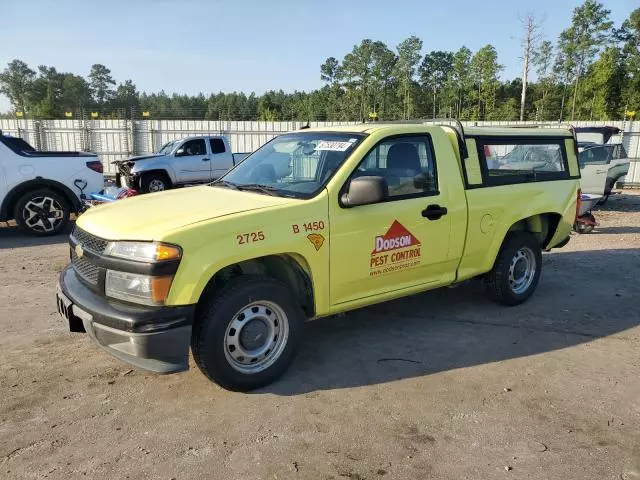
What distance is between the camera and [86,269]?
3688 millimetres

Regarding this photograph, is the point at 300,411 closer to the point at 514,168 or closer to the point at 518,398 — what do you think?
the point at 518,398

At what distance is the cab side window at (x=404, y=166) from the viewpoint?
428cm

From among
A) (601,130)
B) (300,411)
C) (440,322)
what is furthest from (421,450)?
(601,130)

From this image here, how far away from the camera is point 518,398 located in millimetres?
3711

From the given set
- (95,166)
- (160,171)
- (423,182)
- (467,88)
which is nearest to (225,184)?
(423,182)

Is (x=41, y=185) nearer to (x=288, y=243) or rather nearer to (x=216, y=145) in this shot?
(x=288, y=243)

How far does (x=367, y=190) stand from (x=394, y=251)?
0.72 m

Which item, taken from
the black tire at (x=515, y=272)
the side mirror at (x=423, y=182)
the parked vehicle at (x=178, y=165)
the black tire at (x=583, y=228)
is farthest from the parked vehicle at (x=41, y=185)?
the black tire at (x=583, y=228)

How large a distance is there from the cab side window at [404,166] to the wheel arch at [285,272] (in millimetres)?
918

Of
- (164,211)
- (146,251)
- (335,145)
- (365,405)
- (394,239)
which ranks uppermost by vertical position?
(335,145)

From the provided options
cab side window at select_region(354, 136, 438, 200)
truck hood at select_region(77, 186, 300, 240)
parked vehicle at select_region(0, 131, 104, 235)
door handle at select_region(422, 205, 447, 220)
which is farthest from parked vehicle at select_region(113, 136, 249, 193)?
door handle at select_region(422, 205, 447, 220)

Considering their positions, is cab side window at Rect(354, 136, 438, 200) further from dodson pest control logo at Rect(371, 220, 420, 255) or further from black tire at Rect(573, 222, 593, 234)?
black tire at Rect(573, 222, 593, 234)

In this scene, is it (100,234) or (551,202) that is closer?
(100,234)

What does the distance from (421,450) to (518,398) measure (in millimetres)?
1053
